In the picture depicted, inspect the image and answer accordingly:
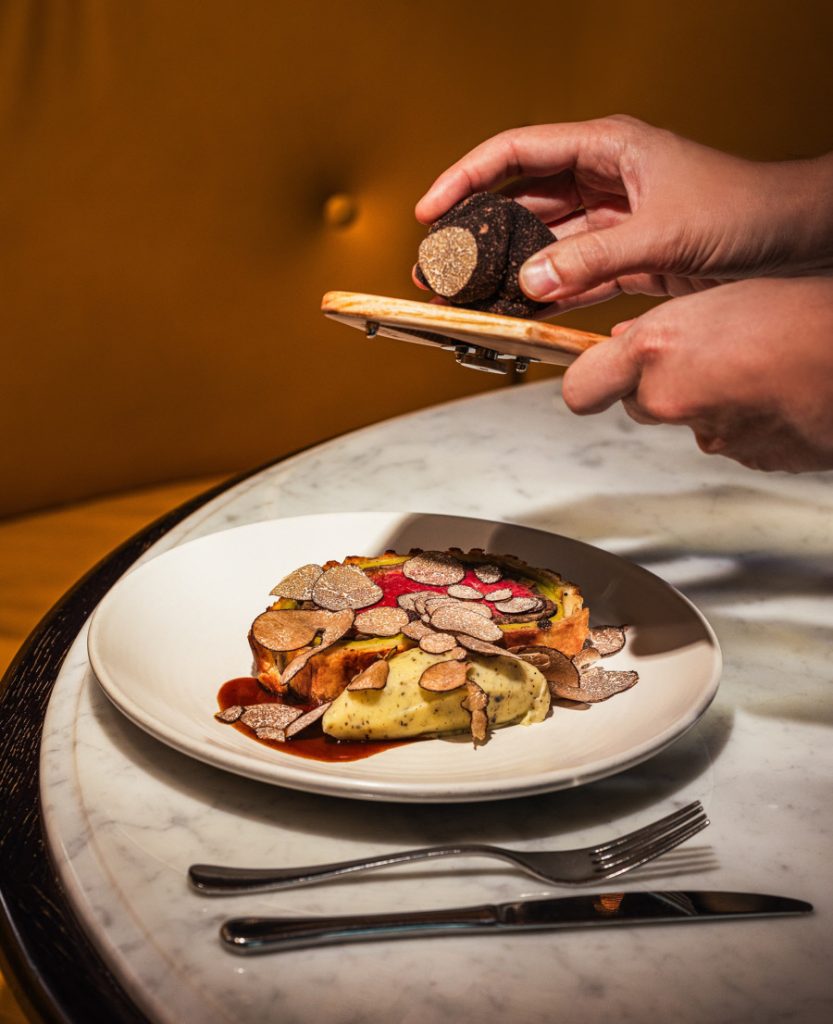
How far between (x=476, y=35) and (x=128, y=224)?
0.74 metres

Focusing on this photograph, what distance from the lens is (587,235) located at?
87cm

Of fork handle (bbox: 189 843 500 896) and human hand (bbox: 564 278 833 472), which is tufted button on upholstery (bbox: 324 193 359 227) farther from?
fork handle (bbox: 189 843 500 896)

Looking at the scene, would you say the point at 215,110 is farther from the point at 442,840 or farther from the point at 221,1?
the point at 442,840

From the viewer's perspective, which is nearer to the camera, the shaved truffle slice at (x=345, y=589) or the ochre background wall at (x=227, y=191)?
the shaved truffle slice at (x=345, y=589)

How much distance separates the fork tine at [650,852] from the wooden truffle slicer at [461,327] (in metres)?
0.36

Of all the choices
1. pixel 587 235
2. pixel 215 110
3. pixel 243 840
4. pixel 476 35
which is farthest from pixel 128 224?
pixel 243 840

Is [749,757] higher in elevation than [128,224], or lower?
lower

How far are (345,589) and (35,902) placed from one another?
32cm

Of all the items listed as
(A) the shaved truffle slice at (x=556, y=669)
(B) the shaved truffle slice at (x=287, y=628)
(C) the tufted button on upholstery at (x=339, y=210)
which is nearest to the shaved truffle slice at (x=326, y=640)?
(B) the shaved truffle slice at (x=287, y=628)

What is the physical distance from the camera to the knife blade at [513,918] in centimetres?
52

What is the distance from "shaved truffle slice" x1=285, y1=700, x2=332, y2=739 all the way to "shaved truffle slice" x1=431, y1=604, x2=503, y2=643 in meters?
0.10

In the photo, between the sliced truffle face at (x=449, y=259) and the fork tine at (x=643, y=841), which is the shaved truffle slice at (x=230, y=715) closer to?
the fork tine at (x=643, y=841)

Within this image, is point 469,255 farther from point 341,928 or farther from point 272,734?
point 341,928

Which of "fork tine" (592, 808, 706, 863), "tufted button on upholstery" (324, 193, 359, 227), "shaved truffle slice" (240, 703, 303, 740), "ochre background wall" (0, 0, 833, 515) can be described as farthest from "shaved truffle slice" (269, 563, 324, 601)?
"tufted button on upholstery" (324, 193, 359, 227)
